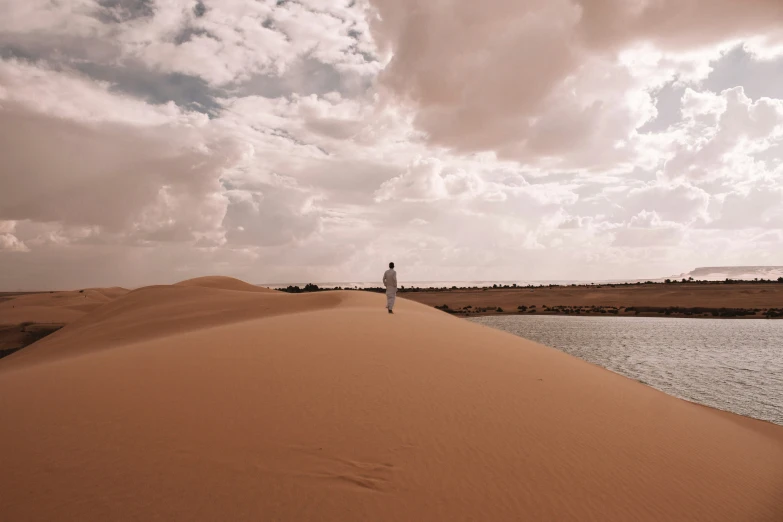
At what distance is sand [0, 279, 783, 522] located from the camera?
405 cm

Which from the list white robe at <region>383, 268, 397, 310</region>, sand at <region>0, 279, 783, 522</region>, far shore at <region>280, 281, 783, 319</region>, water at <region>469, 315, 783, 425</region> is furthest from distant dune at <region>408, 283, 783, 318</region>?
sand at <region>0, 279, 783, 522</region>

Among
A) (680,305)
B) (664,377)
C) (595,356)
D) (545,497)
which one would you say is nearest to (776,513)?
(545,497)

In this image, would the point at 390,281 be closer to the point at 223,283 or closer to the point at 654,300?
the point at 223,283

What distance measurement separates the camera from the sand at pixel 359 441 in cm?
405

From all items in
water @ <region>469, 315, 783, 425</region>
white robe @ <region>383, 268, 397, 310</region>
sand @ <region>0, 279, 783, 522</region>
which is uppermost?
→ white robe @ <region>383, 268, 397, 310</region>

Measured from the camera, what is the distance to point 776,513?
16.6 feet

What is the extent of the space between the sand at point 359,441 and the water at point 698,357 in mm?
2840

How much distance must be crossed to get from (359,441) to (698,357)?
60.3ft

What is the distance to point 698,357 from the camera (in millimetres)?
18156

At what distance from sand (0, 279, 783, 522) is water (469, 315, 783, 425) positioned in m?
2.84

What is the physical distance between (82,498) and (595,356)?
18516 mm

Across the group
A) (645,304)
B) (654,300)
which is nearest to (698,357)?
(645,304)

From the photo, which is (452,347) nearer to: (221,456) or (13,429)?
(221,456)

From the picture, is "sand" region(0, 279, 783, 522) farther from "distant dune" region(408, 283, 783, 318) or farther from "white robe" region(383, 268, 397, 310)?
"distant dune" region(408, 283, 783, 318)
